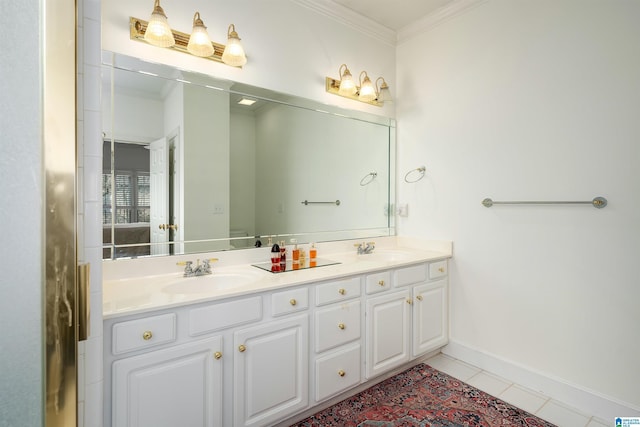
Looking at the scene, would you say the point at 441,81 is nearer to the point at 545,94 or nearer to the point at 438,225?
the point at 545,94

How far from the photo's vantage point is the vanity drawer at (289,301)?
1.58 metres

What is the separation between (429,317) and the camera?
7.81 feet

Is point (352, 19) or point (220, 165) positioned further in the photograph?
point (352, 19)

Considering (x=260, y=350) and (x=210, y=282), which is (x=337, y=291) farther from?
(x=210, y=282)

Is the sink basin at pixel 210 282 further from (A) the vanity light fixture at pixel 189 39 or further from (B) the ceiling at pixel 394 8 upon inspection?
(B) the ceiling at pixel 394 8

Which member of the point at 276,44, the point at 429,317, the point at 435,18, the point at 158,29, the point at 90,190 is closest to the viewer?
the point at 90,190

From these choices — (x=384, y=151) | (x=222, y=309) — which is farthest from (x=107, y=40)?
(x=384, y=151)

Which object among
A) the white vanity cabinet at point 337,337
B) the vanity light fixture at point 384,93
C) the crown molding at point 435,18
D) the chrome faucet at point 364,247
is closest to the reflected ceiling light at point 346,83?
the vanity light fixture at point 384,93

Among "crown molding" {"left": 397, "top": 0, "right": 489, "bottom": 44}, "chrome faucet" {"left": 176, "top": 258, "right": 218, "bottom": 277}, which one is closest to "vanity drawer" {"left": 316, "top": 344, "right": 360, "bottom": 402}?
"chrome faucet" {"left": 176, "top": 258, "right": 218, "bottom": 277}

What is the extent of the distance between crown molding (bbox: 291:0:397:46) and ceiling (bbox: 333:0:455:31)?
0.03 metres

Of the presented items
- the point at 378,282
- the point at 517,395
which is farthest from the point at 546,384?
the point at 378,282

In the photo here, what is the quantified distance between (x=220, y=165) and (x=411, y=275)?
1.50m

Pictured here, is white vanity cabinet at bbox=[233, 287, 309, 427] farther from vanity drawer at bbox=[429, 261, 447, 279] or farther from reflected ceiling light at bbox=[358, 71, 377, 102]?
reflected ceiling light at bbox=[358, 71, 377, 102]

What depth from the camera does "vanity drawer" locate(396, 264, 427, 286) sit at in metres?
2.16
